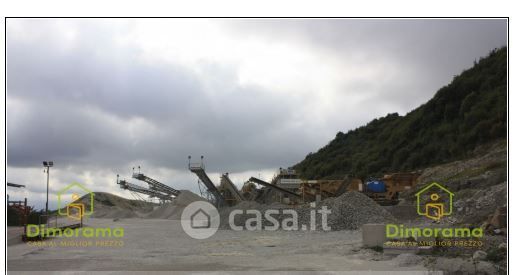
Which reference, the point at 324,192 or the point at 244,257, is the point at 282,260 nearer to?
the point at 244,257

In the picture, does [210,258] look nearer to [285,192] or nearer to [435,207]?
[435,207]

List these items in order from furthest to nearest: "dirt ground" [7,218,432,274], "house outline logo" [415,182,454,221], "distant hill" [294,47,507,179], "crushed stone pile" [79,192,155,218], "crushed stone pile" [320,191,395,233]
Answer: "crushed stone pile" [79,192,155,218] < "distant hill" [294,47,507,179] < "crushed stone pile" [320,191,395,233] < "house outline logo" [415,182,454,221] < "dirt ground" [7,218,432,274]

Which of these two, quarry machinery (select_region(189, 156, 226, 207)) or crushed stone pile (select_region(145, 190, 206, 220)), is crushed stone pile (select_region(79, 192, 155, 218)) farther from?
quarry machinery (select_region(189, 156, 226, 207))

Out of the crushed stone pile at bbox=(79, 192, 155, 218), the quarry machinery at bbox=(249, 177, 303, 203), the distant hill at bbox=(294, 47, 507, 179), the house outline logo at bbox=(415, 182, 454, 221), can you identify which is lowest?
the crushed stone pile at bbox=(79, 192, 155, 218)

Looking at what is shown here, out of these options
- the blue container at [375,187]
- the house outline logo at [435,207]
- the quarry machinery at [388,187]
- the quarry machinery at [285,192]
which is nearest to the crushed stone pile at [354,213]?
the house outline logo at [435,207]

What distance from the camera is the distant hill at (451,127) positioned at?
37.2 metres

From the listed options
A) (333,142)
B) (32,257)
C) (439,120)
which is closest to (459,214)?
(32,257)

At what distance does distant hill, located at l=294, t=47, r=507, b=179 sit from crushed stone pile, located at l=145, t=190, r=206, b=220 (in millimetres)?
17355

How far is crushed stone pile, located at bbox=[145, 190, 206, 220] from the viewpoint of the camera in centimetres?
4708

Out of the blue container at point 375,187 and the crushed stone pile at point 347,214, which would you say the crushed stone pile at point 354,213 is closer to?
the crushed stone pile at point 347,214

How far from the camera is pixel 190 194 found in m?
50.9

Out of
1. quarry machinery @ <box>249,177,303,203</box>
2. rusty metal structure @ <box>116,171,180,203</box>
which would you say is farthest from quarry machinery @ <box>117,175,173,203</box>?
quarry machinery @ <box>249,177,303,203</box>

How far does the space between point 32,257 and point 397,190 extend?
21728 millimetres

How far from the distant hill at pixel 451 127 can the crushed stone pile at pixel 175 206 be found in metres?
17.4
